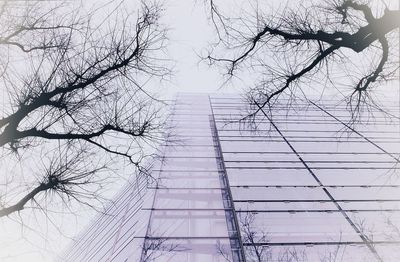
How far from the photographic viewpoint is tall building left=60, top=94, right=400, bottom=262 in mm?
7266

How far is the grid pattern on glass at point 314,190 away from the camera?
7203 mm

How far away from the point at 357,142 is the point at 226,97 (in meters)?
9.11

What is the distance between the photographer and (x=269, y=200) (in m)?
9.05

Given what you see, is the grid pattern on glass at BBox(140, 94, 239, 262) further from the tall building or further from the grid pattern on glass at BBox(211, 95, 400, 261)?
the grid pattern on glass at BBox(211, 95, 400, 261)

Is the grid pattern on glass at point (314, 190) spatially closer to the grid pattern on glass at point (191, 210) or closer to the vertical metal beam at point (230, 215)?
the vertical metal beam at point (230, 215)

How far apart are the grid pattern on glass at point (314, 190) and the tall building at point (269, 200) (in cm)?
2

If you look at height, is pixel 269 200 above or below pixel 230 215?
above

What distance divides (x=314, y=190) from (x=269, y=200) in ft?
3.98

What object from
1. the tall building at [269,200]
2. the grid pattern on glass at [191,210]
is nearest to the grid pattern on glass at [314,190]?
the tall building at [269,200]

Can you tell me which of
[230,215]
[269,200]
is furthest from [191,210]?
[269,200]

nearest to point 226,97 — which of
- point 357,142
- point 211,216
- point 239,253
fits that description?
point 357,142

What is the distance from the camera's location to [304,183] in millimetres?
9914

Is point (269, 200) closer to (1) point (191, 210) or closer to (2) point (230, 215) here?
(2) point (230, 215)

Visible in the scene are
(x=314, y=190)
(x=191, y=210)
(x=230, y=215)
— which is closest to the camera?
(x=230, y=215)
